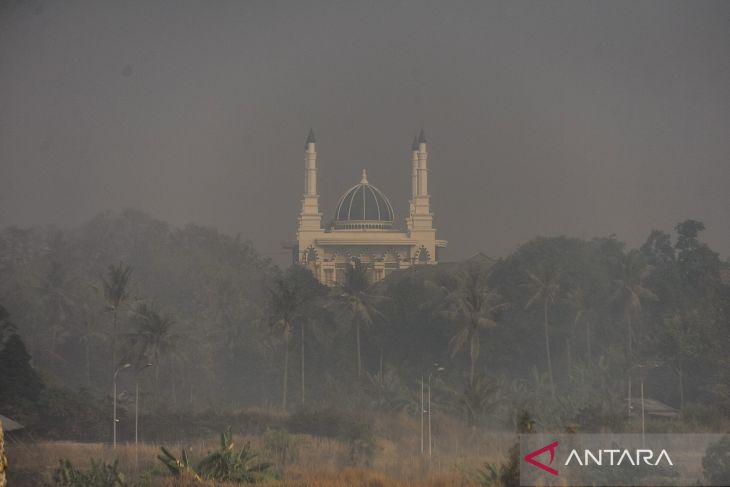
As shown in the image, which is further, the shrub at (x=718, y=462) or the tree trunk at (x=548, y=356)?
the tree trunk at (x=548, y=356)

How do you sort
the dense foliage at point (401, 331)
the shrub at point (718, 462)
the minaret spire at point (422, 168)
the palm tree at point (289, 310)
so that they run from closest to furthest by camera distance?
the shrub at point (718, 462), the dense foliage at point (401, 331), the palm tree at point (289, 310), the minaret spire at point (422, 168)

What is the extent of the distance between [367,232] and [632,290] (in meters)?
34.4

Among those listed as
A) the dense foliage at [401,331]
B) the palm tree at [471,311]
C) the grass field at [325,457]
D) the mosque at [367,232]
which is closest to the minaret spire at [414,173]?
the mosque at [367,232]

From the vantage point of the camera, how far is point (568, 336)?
283 feet

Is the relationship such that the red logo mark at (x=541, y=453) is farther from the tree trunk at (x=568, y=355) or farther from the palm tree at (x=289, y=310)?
the tree trunk at (x=568, y=355)

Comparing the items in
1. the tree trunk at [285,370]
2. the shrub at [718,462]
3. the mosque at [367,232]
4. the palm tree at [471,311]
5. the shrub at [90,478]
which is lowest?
the shrub at [90,478]

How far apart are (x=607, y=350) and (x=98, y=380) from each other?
2877 centimetres

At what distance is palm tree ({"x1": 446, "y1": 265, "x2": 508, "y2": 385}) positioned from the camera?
82562mm

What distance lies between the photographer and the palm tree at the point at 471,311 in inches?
3250

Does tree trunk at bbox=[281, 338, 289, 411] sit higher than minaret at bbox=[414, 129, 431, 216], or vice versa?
minaret at bbox=[414, 129, 431, 216]

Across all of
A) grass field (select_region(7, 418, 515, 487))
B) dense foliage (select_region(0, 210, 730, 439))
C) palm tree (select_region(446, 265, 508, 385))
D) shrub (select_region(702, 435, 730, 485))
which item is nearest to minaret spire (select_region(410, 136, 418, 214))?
dense foliage (select_region(0, 210, 730, 439))

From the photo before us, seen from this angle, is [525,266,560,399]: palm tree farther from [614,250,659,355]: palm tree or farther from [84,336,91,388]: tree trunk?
[84,336,91,388]: tree trunk

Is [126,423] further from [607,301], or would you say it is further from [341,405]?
[607,301]

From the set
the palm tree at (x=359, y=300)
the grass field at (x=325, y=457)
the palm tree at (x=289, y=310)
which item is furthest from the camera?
the palm tree at (x=359, y=300)
